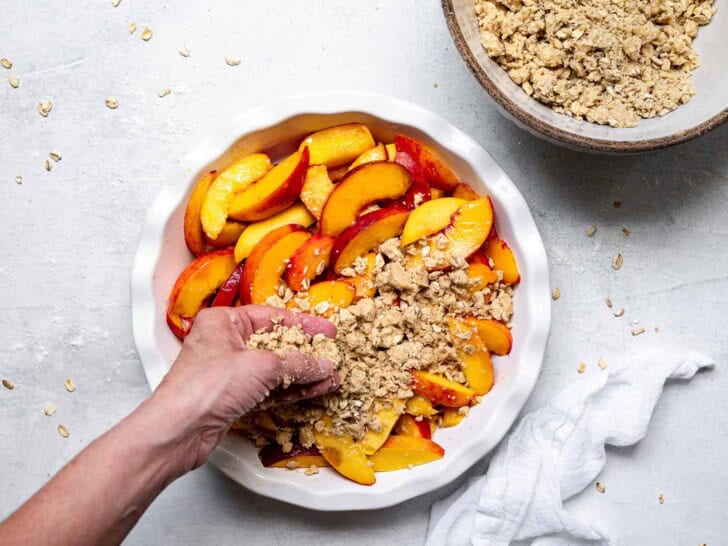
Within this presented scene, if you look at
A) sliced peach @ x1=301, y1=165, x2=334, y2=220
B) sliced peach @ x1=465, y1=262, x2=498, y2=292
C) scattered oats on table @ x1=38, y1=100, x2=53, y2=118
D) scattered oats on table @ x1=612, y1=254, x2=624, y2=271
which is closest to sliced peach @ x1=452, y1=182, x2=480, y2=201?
sliced peach @ x1=465, y1=262, x2=498, y2=292

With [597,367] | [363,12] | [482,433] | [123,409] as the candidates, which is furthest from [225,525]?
[363,12]

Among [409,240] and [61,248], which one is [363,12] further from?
[61,248]

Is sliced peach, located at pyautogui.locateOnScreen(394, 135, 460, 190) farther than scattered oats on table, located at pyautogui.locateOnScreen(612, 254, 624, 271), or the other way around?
scattered oats on table, located at pyautogui.locateOnScreen(612, 254, 624, 271)

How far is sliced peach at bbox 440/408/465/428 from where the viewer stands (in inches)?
56.3

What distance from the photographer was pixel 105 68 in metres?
1.57

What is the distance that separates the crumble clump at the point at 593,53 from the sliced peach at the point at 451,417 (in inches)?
21.8

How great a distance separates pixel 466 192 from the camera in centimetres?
143

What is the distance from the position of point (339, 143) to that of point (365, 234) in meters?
0.18

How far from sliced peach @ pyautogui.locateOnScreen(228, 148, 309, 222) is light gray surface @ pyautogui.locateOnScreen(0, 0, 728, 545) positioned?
0.24 metres

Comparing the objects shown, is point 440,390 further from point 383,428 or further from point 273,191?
point 273,191

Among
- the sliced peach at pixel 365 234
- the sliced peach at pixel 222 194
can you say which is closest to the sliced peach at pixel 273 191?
the sliced peach at pixel 222 194

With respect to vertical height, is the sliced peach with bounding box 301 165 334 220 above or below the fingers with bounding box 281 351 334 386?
above

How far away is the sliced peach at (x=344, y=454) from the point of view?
1379 mm

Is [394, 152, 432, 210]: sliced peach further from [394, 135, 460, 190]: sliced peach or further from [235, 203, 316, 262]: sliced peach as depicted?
[235, 203, 316, 262]: sliced peach
